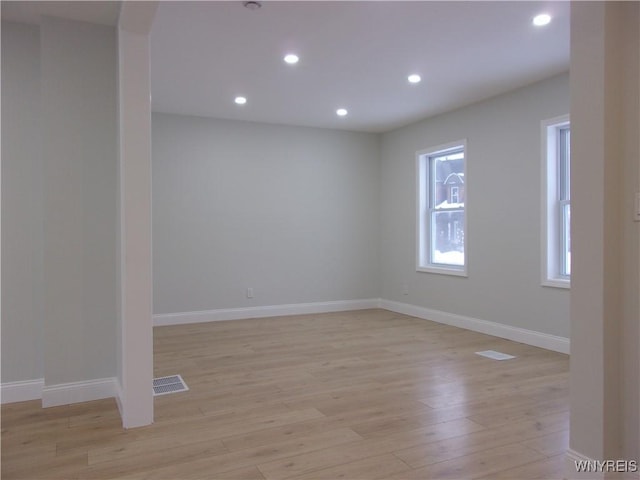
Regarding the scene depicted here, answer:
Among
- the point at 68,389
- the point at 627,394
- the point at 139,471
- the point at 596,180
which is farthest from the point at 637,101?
the point at 68,389

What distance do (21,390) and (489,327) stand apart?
4.47 meters

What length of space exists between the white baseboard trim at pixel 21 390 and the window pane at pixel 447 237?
465 cm

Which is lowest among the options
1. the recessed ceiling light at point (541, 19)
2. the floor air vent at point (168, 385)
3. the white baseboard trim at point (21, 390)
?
the floor air vent at point (168, 385)

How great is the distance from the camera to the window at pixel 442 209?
5.95m

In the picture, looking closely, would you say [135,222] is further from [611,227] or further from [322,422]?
[611,227]

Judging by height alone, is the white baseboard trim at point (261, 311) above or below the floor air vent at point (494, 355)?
above

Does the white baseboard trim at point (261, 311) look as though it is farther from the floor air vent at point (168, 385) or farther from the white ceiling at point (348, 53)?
the white ceiling at point (348, 53)

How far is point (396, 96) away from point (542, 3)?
2214 mm

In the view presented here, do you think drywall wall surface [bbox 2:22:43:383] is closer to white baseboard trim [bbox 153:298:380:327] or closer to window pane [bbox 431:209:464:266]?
white baseboard trim [bbox 153:298:380:327]

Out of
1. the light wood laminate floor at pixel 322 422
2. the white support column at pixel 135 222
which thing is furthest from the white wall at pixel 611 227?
the white support column at pixel 135 222

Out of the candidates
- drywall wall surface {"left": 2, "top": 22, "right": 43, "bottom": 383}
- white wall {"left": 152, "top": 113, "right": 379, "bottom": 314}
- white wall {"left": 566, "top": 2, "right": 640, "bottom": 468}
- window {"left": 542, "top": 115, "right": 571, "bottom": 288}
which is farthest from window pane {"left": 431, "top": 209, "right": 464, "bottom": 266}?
drywall wall surface {"left": 2, "top": 22, "right": 43, "bottom": 383}

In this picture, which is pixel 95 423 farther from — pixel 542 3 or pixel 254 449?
pixel 542 3

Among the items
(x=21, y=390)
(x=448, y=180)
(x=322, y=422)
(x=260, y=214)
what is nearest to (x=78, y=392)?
(x=21, y=390)

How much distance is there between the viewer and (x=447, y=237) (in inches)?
243
